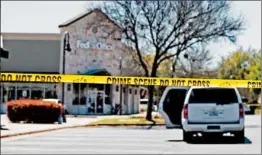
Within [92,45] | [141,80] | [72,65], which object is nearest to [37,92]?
[72,65]

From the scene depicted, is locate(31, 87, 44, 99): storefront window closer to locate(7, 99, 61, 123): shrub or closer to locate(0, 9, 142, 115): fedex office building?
locate(0, 9, 142, 115): fedex office building

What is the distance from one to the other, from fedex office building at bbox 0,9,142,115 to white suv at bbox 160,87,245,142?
30.9 meters

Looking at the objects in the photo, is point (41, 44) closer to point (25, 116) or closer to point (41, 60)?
point (41, 60)

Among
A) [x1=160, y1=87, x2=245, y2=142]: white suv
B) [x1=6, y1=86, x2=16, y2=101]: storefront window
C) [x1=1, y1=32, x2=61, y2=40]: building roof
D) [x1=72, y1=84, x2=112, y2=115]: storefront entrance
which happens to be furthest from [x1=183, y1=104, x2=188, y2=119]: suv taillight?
[x1=6, y1=86, x2=16, y2=101]: storefront window

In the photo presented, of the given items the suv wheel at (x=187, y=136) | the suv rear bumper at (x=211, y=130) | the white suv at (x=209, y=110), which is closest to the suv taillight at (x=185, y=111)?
the white suv at (x=209, y=110)

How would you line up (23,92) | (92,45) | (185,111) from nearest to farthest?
1. (185,111)
2. (92,45)
3. (23,92)

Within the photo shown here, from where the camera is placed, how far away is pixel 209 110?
49.7ft

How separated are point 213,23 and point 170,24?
3.38m

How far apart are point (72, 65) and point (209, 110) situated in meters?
35.1

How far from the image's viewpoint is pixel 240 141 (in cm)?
1677

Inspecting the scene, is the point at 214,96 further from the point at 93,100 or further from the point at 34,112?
the point at 93,100

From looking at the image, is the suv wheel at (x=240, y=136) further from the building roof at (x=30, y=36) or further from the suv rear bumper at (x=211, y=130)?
the building roof at (x=30, y=36)

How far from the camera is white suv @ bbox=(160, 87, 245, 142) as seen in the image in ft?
49.4

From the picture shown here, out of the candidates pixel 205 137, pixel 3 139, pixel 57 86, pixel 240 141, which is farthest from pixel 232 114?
pixel 57 86
